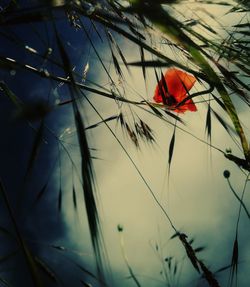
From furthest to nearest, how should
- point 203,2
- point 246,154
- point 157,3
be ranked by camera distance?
1. point 203,2
2. point 246,154
3. point 157,3

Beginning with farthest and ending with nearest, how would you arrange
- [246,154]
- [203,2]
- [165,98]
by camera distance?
[165,98] → [203,2] → [246,154]

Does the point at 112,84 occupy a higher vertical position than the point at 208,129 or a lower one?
higher

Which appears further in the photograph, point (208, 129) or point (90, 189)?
point (208, 129)

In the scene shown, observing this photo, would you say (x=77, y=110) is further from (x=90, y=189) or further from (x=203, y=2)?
(x=203, y=2)

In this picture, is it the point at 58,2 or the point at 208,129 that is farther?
the point at 208,129

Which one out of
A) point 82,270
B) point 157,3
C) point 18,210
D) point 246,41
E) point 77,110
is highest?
point 246,41

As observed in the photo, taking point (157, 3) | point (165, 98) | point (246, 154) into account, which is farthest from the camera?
point (165, 98)

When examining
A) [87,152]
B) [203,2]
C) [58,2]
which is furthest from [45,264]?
[203,2]

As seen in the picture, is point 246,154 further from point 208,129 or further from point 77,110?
point 77,110

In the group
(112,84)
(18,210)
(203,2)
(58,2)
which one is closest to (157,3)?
(58,2)
